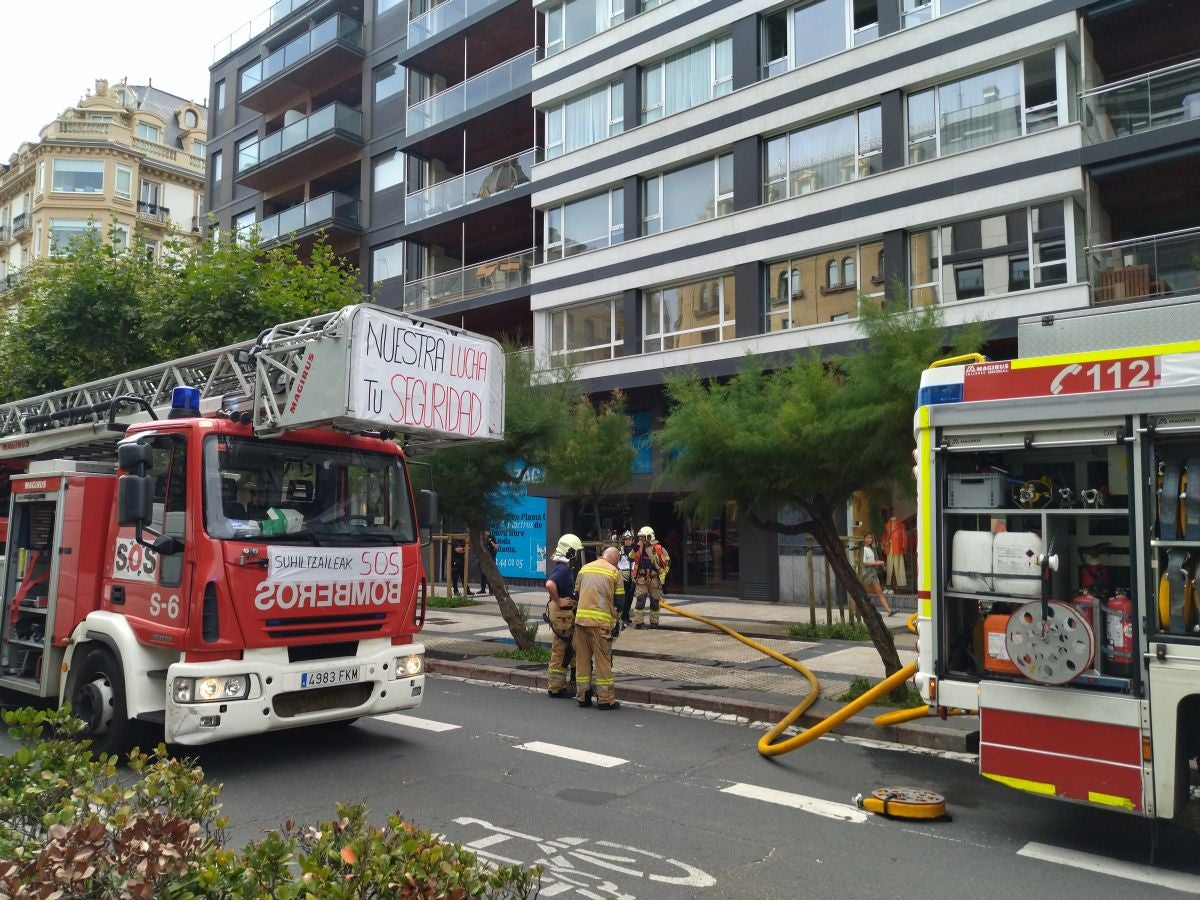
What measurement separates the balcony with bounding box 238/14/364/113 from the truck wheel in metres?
28.4

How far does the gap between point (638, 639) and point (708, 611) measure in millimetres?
4419

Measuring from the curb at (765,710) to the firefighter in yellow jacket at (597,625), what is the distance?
1.82ft

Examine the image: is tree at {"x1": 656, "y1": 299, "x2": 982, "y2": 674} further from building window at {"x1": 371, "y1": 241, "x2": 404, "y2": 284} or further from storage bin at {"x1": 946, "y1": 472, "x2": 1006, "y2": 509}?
building window at {"x1": 371, "y1": 241, "x2": 404, "y2": 284}

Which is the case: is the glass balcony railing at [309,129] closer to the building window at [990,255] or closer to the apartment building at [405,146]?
the apartment building at [405,146]

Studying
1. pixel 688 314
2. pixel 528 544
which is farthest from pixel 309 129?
pixel 688 314

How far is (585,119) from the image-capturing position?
80.8 feet

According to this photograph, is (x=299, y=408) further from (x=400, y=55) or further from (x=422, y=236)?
(x=400, y=55)

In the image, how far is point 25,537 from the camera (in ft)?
26.4

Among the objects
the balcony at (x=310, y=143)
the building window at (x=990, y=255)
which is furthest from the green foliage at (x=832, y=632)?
the balcony at (x=310, y=143)

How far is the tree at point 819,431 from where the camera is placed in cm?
862

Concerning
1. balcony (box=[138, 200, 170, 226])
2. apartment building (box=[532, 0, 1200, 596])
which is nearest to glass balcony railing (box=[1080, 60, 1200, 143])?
apartment building (box=[532, 0, 1200, 596])

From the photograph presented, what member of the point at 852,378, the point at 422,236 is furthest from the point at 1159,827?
the point at 422,236

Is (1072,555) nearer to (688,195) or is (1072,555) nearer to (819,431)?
(819,431)

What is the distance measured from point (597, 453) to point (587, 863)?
13152 mm
